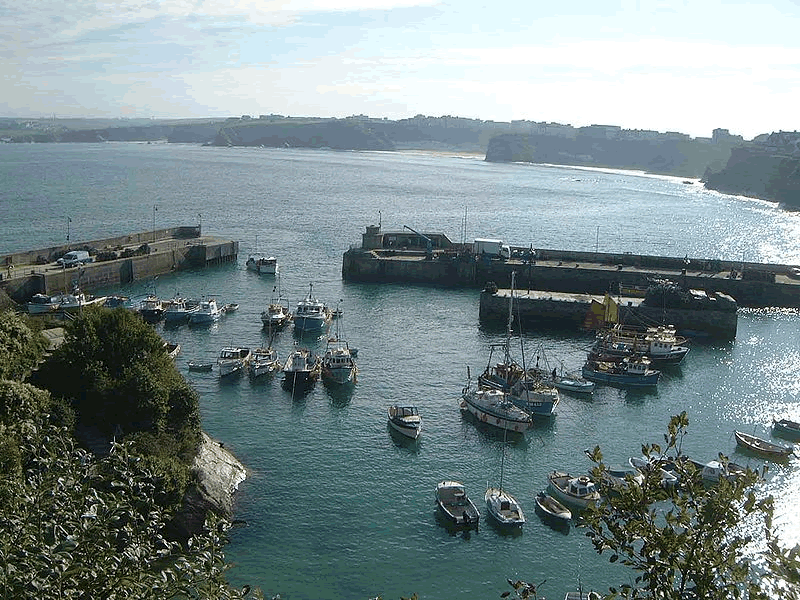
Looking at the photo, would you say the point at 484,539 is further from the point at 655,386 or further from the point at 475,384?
the point at 655,386

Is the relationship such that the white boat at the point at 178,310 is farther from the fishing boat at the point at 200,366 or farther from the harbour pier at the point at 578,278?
the harbour pier at the point at 578,278

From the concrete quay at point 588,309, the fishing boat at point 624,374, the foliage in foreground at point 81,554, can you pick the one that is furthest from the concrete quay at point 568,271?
the foliage in foreground at point 81,554

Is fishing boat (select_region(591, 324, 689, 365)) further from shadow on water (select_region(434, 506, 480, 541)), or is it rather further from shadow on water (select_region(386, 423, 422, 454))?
shadow on water (select_region(434, 506, 480, 541))

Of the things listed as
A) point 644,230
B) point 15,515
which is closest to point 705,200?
point 644,230

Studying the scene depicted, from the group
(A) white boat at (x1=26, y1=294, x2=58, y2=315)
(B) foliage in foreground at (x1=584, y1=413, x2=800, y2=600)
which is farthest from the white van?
(B) foliage in foreground at (x1=584, y1=413, x2=800, y2=600)

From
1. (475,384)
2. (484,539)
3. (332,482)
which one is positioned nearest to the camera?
(484,539)

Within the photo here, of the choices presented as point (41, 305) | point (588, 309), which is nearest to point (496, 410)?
point (588, 309)
